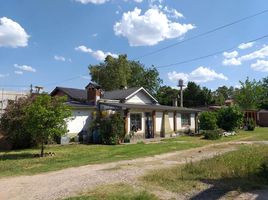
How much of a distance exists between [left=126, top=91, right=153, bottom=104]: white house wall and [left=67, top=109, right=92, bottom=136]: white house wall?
7.78m

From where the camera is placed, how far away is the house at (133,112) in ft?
87.0

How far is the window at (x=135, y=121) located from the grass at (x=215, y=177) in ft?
49.1

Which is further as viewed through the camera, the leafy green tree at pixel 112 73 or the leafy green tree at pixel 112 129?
the leafy green tree at pixel 112 73

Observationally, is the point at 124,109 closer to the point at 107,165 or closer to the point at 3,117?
the point at 3,117

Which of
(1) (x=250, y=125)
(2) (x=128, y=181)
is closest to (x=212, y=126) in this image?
(1) (x=250, y=125)

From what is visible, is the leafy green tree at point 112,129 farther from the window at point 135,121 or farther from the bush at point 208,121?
the bush at point 208,121

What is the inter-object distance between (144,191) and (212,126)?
2733 centimetres

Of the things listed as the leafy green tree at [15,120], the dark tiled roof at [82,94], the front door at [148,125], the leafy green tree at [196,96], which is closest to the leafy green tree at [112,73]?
→ the leafy green tree at [196,96]

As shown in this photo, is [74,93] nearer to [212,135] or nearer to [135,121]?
[135,121]

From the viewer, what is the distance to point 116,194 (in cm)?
890

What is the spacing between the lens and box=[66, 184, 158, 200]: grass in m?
8.50

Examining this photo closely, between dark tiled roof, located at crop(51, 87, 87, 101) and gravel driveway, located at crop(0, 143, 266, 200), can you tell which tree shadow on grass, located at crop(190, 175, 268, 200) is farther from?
dark tiled roof, located at crop(51, 87, 87, 101)

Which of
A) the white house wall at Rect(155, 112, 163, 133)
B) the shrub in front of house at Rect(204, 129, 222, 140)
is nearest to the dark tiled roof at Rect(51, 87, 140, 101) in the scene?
the white house wall at Rect(155, 112, 163, 133)

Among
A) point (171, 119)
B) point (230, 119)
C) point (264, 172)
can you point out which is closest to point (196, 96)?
point (230, 119)
